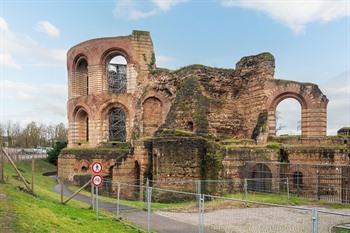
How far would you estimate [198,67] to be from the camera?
29.2m

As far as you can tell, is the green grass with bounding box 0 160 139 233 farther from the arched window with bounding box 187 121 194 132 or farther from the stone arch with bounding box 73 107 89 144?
the stone arch with bounding box 73 107 89 144

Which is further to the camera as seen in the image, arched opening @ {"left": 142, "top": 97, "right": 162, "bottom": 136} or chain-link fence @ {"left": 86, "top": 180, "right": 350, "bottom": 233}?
arched opening @ {"left": 142, "top": 97, "right": 162, "bottom": 136}

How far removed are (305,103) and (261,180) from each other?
8.87 metres

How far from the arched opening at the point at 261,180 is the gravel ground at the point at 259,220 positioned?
4.33 meters

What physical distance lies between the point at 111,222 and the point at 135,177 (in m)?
14.2

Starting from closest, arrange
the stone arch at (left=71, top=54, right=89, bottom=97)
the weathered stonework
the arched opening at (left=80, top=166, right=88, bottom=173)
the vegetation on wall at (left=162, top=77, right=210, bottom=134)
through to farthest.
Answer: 1. the weathered stonework
2. the vegetation on wall at (left=162, top=77, right=210, bottom=134)
3. the arched opening at (left=80, top=166, right=88, bottom=173)
4. the stone arch at (left=71, top=54, right=89, bottom=97)

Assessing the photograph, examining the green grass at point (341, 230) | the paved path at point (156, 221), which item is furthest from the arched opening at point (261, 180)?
the green grass at point (341, 230)

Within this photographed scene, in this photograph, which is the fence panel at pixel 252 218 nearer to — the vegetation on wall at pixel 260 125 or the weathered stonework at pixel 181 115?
the weathered stonework at pixel 181 115

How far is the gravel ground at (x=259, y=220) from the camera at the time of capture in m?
12.5

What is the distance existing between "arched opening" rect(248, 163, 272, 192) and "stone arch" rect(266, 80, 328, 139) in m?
5.21

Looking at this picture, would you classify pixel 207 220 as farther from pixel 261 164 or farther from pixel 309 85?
pixel 309 85

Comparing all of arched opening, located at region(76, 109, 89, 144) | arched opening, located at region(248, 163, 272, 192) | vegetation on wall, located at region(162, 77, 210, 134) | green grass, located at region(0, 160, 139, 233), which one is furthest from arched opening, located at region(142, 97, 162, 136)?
Result: green grass, located at region(0, 160, 139, 233)

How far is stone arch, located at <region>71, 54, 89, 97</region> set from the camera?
3786 centimetres

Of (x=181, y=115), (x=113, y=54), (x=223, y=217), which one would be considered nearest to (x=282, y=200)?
(x=223, y=217)
